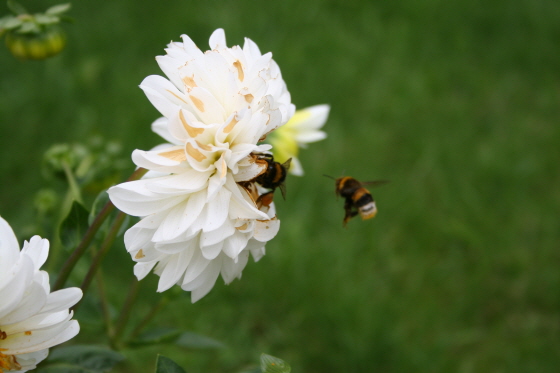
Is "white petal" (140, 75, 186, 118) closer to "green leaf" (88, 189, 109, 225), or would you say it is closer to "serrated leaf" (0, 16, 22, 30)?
"green leaf" (88, 189, 109, 225)

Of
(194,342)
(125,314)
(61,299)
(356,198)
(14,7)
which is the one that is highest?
(14,7)

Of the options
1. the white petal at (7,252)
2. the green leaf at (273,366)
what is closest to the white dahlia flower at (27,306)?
the white petal at (7,252)

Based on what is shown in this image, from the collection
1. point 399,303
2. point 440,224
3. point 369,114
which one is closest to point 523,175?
point 440,224

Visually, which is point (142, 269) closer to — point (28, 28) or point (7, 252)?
point (7, 252)

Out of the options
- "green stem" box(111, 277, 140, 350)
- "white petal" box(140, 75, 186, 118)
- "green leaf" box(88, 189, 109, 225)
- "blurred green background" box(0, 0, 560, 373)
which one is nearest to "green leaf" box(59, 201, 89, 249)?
"green leaf" box(88, 189, 109, 225)

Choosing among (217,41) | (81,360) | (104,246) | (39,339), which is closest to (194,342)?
(81,360)

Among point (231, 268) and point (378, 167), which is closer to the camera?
point (231, 268)

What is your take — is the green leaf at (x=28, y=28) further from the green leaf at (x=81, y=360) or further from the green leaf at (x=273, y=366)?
the green leaf at (x=273, y=366)
